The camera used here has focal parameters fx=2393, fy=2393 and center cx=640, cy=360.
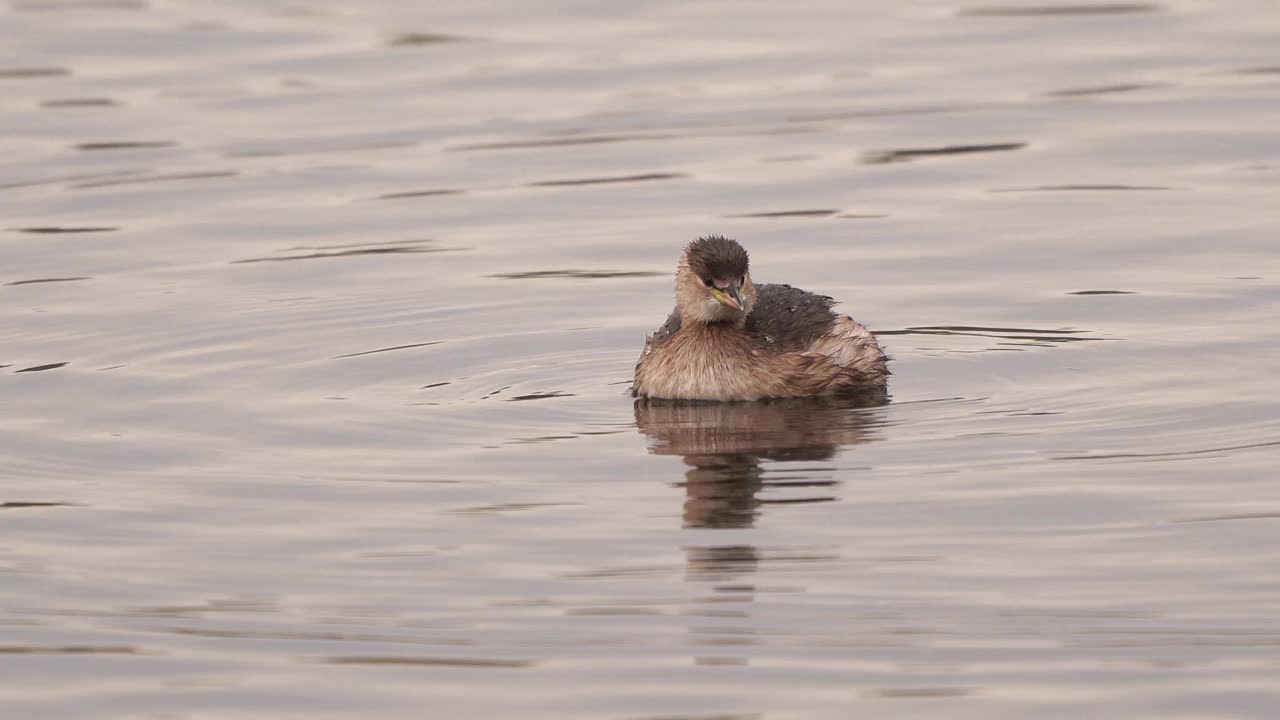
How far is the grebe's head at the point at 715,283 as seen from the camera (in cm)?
1461

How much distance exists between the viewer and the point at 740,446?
44.3 feet

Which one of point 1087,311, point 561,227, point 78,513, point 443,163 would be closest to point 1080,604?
point 78,513

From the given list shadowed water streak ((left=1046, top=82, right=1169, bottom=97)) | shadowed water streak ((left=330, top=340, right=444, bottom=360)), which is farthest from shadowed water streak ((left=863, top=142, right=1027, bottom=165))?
shadowed water streak ((left=330, top=340, right=444, bottom=360))

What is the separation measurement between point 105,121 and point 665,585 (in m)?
15.1

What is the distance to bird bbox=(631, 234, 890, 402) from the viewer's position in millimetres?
14758

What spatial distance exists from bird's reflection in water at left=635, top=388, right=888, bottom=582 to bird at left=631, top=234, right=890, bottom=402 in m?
0.10

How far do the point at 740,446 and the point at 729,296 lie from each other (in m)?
1.48

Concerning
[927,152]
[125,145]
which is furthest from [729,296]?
[125,145]

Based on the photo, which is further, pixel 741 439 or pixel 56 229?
pixel 56 229

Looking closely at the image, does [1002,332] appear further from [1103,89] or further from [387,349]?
[1103,89]

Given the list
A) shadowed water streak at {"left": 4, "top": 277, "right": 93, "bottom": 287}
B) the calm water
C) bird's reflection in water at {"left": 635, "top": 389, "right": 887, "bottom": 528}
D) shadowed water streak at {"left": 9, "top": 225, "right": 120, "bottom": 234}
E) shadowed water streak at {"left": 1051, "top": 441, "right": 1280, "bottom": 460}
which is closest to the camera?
the calm water

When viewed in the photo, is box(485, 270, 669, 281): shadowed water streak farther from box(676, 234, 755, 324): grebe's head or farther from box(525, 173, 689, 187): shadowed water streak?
box(525, 173, 689, 187): shadowed water streak

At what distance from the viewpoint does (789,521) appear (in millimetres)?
11578

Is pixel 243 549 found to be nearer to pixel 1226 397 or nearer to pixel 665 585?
pixel 665 585
